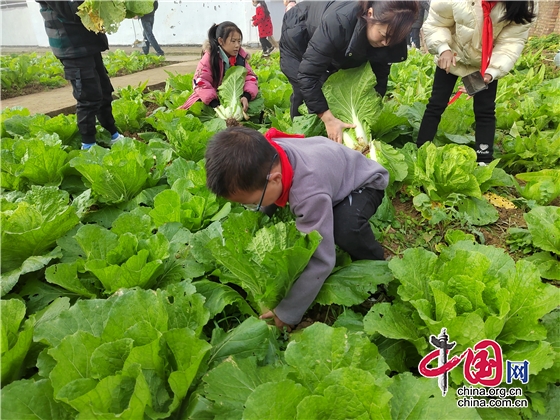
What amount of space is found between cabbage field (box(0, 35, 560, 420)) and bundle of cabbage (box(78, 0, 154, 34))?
1075 millimetres

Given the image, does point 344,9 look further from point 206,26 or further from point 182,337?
point 206,26

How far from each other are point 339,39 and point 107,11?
216cm

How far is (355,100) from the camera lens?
3738mm

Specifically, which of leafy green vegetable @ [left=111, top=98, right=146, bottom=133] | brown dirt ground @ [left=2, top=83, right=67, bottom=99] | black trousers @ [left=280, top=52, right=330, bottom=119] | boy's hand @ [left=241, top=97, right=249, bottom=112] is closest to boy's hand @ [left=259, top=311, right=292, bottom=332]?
black trousers @ [left=280, top=52, right=330, bottom=119]

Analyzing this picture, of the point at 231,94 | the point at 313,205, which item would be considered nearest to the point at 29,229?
the point at 313,205

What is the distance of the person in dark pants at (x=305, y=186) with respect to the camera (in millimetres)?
1797

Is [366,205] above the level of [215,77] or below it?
below

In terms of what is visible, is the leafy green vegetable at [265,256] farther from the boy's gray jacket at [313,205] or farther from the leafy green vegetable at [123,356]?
the leafy green vegetable at [123,356]

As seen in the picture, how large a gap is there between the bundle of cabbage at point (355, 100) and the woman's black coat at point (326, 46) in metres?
0.12

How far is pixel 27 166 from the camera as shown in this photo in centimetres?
312

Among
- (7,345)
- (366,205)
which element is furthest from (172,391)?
(366,205)

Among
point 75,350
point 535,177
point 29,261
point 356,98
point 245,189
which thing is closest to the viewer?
point 75,350

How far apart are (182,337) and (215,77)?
4.63 meters

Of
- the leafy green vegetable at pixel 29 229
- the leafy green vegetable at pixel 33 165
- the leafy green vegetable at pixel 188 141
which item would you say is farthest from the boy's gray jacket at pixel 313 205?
the leafy green vegetable at pixel 33 165
